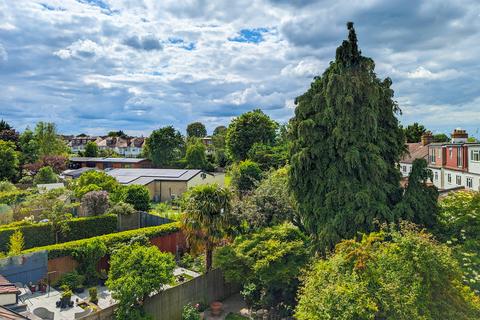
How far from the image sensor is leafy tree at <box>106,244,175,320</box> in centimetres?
1288

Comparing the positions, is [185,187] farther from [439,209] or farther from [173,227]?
[439,209]

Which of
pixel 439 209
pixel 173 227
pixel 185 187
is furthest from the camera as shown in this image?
pixel 185 187

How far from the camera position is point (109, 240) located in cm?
1853

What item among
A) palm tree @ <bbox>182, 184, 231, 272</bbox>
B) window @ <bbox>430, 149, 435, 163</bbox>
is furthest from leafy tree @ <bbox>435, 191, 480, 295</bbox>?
window @ <bbox>430, 149, 435, 163</bbox>

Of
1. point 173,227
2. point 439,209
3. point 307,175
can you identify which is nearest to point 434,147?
point 439,209

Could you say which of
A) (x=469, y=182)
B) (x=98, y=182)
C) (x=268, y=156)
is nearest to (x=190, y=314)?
(x=98, y=182)

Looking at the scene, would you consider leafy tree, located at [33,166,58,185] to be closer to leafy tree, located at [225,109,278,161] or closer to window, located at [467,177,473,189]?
leafy tree, located at [225,109,278,161]

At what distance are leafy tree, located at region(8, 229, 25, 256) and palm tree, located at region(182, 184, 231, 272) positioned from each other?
25.9 feet

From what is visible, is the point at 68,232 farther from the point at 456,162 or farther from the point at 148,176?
the point at 456,162

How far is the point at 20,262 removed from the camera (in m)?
16.0

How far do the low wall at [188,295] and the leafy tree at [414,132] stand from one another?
2110 inches

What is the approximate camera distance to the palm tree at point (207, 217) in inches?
656

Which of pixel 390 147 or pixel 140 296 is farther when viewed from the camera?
pixel 390 147

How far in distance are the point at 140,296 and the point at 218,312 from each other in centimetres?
413
